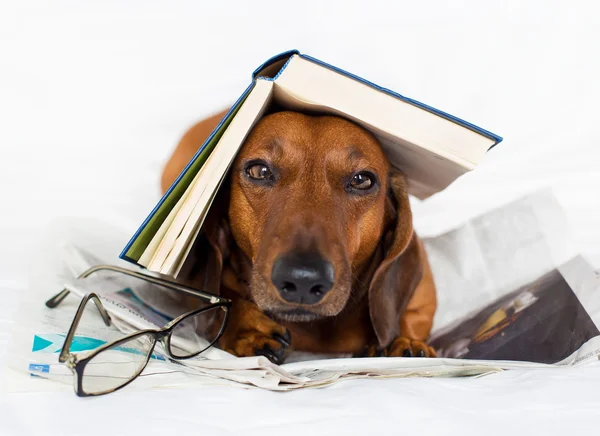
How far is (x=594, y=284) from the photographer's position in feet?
7.54

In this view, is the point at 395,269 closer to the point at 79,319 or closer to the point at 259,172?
the point at 259,172

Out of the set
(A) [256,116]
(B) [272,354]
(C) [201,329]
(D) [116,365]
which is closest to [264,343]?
(B) [272,354]

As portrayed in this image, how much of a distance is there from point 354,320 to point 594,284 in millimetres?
815

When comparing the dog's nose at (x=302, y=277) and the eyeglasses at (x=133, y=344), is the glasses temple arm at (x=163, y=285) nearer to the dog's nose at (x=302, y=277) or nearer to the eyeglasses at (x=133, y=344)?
the eyeglasses at (x=133, y=344)

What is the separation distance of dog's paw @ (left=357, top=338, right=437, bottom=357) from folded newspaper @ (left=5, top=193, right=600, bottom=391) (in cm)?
9

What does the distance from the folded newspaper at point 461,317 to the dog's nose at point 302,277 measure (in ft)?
0.62

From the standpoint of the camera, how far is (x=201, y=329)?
210cm

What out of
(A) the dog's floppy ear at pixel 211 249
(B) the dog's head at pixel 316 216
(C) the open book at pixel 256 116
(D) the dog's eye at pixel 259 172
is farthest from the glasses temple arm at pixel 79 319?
(D) the dog's eye at pixel 259 172

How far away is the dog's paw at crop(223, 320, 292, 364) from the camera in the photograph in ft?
6.77

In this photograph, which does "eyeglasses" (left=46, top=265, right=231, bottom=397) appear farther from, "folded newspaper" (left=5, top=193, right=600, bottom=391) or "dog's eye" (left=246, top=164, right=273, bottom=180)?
"dog's eye" (left=246, top=164, right=273, bottom=180)

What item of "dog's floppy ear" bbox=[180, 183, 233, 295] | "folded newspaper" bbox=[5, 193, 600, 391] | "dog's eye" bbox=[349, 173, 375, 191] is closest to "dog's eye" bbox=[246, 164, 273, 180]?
"dog's floppy ear" bbox=[180, 183, 233, 295]

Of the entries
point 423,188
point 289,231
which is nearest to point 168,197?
point 289,231

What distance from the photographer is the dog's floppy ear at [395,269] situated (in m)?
2.21

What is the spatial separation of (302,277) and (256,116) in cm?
51
